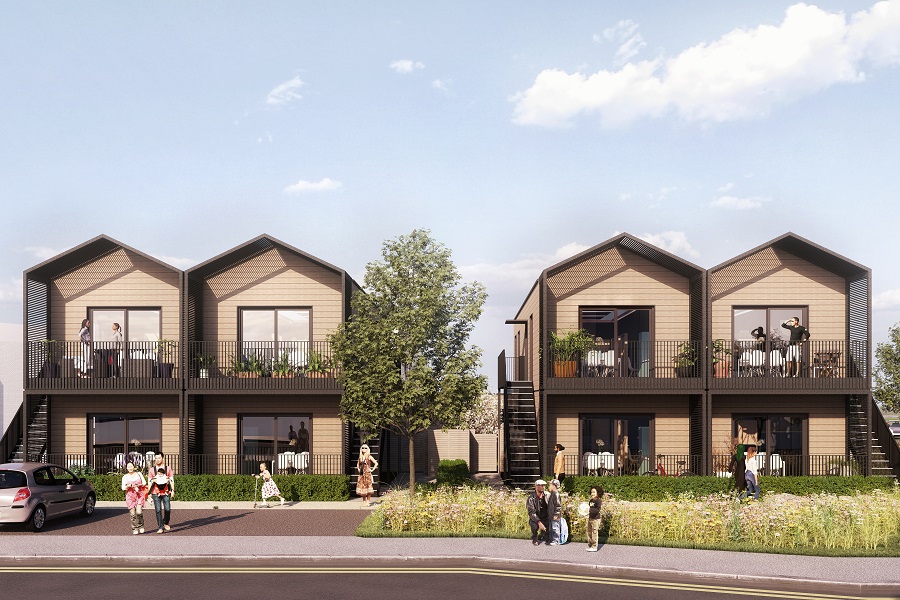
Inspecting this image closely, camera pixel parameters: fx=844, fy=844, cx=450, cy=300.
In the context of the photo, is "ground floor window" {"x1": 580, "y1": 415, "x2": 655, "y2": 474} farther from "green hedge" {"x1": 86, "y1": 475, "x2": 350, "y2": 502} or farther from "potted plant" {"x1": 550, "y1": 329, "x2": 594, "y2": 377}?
"green hedge" {"x1": 86, "y1": 475, "x2": 350, "y2": 502}

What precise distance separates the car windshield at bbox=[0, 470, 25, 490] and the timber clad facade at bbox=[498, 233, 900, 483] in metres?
12.8

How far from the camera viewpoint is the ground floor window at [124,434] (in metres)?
25.8

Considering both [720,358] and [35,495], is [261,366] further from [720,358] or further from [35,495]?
[720,358]

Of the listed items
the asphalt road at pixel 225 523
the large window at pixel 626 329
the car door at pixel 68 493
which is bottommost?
the asphalt road at pixel 225 523

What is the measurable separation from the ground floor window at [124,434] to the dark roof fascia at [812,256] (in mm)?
17494

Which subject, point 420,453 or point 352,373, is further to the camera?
point 420,453

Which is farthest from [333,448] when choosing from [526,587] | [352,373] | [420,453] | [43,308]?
[526,587]

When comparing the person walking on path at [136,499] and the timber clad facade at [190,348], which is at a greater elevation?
the timber clad facade at [190,348]

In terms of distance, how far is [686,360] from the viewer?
24.5 m

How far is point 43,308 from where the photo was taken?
25.9 m

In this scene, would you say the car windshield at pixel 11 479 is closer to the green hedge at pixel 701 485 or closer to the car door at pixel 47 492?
the car door at pixel 47 492

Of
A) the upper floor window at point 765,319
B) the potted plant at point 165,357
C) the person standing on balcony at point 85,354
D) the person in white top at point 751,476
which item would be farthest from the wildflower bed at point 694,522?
the person standing on balcony at point 85,354

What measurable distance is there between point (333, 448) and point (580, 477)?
758 centimetres

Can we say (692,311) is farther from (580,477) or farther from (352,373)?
(352,373)
